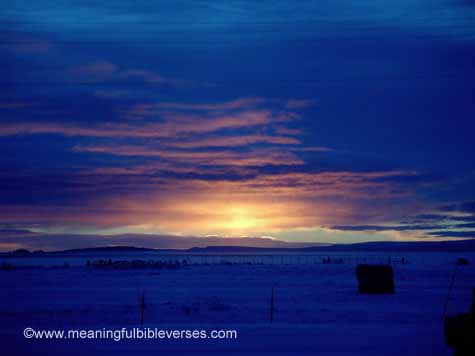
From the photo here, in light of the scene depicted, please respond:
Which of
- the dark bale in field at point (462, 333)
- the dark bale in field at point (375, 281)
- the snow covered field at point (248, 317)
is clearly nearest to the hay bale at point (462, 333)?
the dark bale in field at point (462, 333)

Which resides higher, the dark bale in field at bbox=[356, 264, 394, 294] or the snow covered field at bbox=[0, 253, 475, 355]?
the dark bale in field at bbox=[356, 264, 394, 294]

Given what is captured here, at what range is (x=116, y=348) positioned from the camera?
623 inches

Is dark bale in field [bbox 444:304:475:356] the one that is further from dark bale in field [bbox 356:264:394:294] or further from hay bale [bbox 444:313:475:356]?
dark bale in field [bbox 356:264:394:294]

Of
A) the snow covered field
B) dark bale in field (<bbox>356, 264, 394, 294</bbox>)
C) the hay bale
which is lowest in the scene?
the hay bale

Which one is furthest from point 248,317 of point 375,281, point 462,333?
point 462,333

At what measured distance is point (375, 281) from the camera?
33.9 meters

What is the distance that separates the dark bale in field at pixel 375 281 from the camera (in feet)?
111

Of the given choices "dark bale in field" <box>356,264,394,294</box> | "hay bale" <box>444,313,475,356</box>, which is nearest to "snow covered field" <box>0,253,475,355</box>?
"dark bale in field" <box>356,264,394,294</box>

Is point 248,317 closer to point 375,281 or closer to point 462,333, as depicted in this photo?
point 375,281

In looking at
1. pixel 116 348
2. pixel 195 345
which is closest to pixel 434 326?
pixel 195 345

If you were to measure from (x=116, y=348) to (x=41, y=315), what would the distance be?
981 cm

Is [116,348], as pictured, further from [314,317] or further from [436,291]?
[436,291]

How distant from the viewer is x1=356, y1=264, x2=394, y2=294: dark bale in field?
33.8 m

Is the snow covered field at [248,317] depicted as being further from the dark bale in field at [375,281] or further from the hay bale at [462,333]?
the hay bale at [462,333]
